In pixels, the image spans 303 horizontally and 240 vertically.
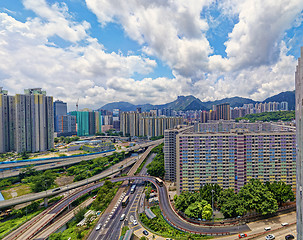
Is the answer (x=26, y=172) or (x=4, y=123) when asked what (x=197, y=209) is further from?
(x=4, y=123)

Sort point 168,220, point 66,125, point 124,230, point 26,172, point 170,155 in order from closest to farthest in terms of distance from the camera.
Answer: point 124,230, point 168,220, point 170,155, point 26,172, point 66,125

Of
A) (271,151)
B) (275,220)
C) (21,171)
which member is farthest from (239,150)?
(21,171)

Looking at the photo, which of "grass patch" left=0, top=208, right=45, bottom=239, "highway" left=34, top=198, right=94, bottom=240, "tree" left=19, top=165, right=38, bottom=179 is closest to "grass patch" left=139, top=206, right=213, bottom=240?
"highway" left=34, top=198, right=94, bottom=240

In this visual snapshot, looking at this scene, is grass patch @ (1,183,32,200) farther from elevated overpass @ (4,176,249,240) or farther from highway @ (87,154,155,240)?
highway @ (87,154,155,240)

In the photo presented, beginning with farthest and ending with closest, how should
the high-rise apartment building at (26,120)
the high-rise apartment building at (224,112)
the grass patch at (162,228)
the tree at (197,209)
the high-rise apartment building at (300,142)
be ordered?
the high-rise apartment building at (224,112), the high-rise apartment building at (26,120), the tree at (197,209), the grass patch at (162,228), the high-rise apartment building at (300,142)

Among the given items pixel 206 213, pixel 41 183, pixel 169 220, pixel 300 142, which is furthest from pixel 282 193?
pixel 41 183

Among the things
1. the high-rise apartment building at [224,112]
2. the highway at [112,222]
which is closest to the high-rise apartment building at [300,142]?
the highway at [112,222]

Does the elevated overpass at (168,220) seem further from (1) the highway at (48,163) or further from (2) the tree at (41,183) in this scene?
(1) the highway at (48,163)
